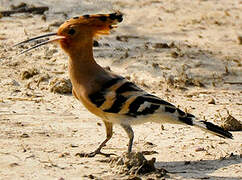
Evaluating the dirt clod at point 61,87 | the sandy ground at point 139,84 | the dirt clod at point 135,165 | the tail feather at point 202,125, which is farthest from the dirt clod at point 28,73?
the dirt clod at point 135,165

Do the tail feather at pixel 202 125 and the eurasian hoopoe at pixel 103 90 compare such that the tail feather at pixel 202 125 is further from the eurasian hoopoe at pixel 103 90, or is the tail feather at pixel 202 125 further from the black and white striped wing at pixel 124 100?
the black and white striped wing at pixel 124 100

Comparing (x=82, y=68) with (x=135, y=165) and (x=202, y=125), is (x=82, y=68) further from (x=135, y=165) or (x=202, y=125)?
(x=202, y=125)

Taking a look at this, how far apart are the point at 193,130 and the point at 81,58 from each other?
1.57 metres

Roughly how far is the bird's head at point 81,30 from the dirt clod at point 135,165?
3.52 ft

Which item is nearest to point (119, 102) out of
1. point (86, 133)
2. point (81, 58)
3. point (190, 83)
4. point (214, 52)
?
point (81, 58)

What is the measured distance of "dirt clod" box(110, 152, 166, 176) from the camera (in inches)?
202

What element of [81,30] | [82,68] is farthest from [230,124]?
[81,30]

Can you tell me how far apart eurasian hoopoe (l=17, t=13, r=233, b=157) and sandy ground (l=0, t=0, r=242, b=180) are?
0.36 metres

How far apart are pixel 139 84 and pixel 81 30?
2650 mm

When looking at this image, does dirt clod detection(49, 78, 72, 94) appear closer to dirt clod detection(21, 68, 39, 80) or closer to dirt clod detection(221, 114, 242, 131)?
dirt clod detection(21, 68, 39, 80)

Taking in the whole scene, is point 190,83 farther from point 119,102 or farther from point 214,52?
point 119,102

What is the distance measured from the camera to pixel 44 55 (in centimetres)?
877

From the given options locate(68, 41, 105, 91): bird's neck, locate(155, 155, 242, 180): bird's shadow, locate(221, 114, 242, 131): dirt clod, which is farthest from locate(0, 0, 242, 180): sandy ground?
locate(68, 41, 105, 91): bird's neck

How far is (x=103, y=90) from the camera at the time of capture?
5.47 metres
